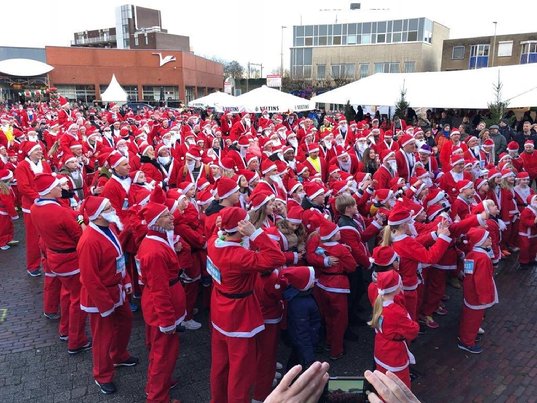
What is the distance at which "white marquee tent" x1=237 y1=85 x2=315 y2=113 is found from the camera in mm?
15805

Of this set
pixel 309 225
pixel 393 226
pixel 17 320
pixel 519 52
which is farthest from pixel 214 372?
pixel 519 52

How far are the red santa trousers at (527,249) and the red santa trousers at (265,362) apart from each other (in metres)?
6.01

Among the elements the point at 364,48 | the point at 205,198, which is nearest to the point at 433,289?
the point at 205,198

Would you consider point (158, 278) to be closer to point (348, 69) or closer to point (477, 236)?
point (477, 236)

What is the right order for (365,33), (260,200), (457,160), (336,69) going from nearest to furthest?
(260,200) → (457,160) → (365,33) → (336,69)

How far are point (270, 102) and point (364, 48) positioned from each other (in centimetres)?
4317

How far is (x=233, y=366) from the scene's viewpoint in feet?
12.5

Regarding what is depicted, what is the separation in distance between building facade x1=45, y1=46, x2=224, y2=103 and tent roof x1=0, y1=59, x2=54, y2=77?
5.46ft

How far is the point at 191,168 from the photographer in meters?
8.98

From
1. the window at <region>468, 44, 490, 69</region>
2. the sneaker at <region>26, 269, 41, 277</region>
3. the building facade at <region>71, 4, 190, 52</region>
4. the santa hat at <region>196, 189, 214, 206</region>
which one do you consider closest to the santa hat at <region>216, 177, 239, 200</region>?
the santa hat at <region>196, 189, 214, 206</region>

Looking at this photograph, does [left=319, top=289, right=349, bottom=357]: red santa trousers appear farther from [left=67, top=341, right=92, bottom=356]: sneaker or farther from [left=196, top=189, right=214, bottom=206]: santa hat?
[left=67, top=341, right=92, bottom=356]: sneaker

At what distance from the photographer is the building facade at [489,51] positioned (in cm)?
4231

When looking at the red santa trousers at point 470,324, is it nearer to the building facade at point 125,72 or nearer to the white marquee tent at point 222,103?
the white marquee tent at point 222,103

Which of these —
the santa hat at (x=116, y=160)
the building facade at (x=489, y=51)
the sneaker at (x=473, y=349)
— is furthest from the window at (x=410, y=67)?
the sneaker at (x=473, y=349)
